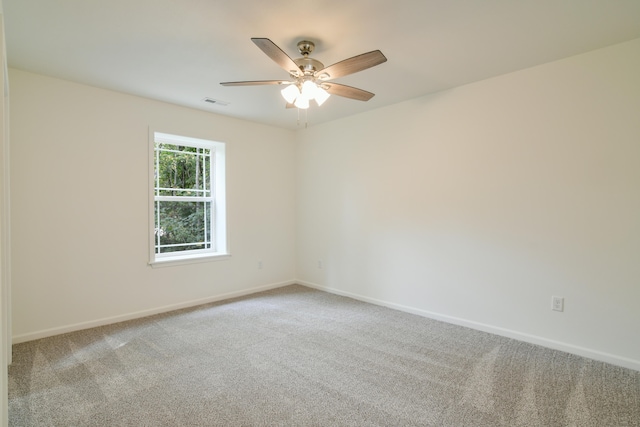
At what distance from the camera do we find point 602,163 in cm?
266

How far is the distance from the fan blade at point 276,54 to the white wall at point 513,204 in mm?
1962

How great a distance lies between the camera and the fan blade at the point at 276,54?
1873mm

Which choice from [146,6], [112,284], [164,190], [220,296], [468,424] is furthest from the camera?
[220,296]

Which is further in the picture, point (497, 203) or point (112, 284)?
point (112, 284)

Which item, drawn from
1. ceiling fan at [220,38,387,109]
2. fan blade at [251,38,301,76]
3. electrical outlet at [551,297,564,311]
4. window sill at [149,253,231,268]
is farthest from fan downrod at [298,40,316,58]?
electrical outlet at [551,297,564,311]

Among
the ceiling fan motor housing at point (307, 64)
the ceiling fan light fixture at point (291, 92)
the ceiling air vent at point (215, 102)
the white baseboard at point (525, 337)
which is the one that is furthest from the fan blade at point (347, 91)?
the white baseboard at point (525, 337)

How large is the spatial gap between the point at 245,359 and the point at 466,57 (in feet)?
10.2

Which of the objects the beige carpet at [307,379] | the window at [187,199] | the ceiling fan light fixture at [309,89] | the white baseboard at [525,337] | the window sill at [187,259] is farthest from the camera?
the window at [187,199]

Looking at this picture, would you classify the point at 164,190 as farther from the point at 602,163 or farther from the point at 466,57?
the point at 602,163

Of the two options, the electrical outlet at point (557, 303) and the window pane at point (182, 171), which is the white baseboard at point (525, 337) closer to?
the electrical outlet at point (557, 303)

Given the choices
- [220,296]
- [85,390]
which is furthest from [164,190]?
[85,390]

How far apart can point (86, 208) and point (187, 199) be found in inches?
45.4

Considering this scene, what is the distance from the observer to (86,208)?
338 cm

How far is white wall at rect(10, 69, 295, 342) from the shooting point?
3.06 metres
